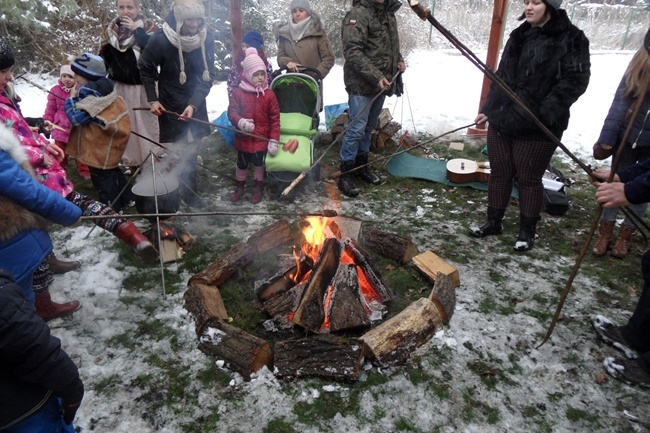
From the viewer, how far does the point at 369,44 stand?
5473mm

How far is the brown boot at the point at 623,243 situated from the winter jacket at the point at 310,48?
4.56 metres

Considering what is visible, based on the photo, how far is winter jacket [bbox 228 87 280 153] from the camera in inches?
206

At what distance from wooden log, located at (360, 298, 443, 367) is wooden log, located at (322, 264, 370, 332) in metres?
0.21

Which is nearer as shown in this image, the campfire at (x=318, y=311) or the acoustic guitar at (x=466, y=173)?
the campfire at (x=318, y=311)

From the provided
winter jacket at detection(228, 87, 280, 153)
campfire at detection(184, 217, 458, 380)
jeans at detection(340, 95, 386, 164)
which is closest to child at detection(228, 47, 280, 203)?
winter jacket at detection(228, 87, 280, 153)

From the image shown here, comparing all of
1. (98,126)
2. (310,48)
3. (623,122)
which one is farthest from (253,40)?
(623,122)

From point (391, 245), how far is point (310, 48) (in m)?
3.83

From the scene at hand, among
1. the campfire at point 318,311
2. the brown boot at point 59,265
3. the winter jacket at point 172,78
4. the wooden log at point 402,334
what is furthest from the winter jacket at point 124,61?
the wooden log at point 402,334

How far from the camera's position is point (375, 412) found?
9.29ft

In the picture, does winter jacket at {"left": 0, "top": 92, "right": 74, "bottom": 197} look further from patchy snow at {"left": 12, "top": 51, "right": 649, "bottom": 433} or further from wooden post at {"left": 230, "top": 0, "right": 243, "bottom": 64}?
wooden post at {"left": 230, "top": 0, "right": 243, "bottom": 64}

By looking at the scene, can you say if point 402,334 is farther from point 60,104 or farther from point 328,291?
point 60,104

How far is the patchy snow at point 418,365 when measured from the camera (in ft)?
9.13

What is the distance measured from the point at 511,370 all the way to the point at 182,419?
2.47m

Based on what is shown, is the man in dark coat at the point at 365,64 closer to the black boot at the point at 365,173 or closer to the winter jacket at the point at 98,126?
the black boot at the point at 365,173
